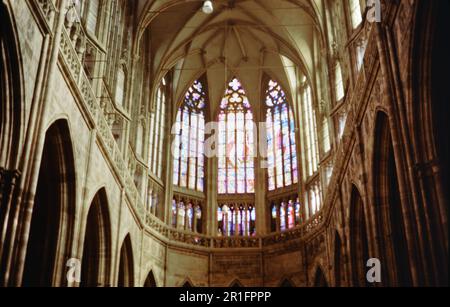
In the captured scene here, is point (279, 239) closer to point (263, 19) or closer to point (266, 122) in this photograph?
point (266, 122)

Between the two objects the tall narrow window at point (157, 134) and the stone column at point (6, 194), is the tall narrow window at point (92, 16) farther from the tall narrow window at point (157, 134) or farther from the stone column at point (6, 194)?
the tall narrow window at point (157, 134)

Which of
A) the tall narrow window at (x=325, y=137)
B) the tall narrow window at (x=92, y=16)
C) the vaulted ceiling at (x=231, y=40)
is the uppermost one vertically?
the vaulted ceiling at (x=231, y=40)

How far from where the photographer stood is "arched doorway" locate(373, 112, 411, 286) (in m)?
15.3

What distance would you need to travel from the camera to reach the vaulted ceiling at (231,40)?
28.2 m

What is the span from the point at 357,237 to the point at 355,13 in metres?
8.18

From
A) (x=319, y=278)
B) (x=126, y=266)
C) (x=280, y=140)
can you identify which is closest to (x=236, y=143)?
(x=280, y=140)

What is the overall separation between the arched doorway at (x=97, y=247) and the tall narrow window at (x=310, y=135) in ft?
41.1

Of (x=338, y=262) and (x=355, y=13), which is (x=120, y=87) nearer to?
(x=355, y=13)

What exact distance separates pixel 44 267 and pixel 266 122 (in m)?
20.4

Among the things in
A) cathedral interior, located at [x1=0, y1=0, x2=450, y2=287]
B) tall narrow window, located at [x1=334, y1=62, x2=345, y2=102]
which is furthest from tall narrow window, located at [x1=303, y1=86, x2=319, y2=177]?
tall narrow window, located at [x1=334, y1=62, x2=345, y2=102]

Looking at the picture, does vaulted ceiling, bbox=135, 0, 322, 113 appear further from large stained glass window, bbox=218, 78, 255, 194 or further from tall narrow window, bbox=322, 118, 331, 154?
tall narrow window, bbox=322, 118, 331, 154

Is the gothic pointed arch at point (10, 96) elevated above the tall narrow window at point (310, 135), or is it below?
below

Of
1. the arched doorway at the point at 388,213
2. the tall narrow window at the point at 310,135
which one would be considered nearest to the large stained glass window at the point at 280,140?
the tall narrow window at the point at 310,135

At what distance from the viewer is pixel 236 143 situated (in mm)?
32844
